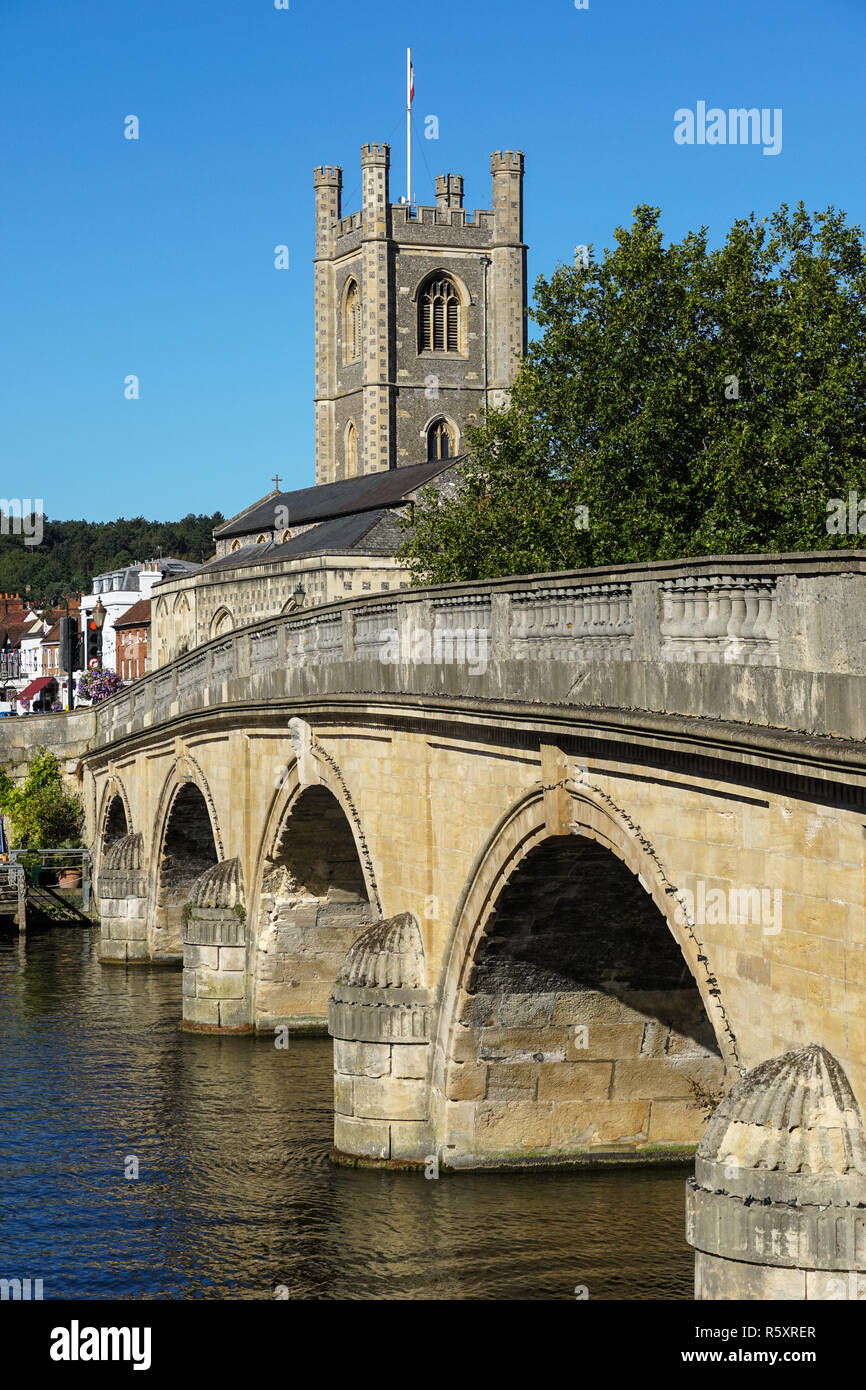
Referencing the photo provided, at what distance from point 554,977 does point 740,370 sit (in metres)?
20.4

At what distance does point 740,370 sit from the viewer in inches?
1382

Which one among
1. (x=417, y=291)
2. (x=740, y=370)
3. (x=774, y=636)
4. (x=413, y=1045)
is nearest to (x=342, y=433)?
(x=417, y=291)

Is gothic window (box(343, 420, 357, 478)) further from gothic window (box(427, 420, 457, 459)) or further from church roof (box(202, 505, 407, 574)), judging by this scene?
church roof (box(202, 505, 407, 574))

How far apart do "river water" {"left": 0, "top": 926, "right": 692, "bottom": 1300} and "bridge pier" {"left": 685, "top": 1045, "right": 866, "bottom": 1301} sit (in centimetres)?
475

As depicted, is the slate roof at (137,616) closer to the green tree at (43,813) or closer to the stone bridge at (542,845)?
the green tree at (43,813)

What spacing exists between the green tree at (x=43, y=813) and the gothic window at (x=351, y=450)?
4488 cm

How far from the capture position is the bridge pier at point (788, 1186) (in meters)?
9.65

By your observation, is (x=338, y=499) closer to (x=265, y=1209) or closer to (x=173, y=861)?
(x=173, y=861)

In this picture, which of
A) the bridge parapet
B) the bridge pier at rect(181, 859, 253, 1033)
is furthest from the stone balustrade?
the bridge pier at rect(181, 859, 253, 1033)

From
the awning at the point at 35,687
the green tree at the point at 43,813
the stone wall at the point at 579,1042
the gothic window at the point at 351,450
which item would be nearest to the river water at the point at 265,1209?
the stone wall at the point at 579,1042

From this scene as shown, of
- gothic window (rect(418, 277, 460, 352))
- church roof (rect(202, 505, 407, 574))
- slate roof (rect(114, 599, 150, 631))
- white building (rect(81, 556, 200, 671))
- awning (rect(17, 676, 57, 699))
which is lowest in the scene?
awning (rect(17, 676, 57, 699))

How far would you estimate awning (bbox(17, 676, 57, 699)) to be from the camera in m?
114

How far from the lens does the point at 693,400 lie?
35.2m
